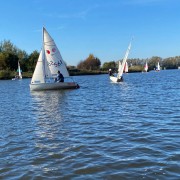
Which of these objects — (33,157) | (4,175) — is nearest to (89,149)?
(33,157)

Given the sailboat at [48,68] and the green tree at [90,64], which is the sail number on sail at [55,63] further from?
the green tree at [90,64]

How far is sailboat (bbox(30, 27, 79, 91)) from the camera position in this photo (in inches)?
Result: 1625

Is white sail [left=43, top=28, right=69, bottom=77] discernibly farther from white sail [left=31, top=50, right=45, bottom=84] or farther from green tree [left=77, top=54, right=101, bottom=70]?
green tree [left=77, top=54, right=101, bottom=70]

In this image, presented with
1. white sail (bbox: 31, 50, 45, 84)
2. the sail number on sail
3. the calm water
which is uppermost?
the sail number on sail

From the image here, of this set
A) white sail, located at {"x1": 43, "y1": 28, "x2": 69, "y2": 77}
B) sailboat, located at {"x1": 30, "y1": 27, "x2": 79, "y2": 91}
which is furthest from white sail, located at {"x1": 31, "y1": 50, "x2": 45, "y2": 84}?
white sail, located at {"x1": 43, "y1": 28, "x2": 69, "y2": 77}

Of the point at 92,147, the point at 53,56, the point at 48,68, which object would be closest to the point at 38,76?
the point at 48,68

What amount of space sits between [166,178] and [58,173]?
2.62 metres

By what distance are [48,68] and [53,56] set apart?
6.29ft

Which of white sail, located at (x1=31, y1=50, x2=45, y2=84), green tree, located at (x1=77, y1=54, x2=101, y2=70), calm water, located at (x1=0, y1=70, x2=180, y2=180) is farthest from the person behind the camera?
green tree, located at (x1=77, y1=54, x2=101, y2=70)

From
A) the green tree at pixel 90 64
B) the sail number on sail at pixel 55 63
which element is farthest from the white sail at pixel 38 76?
the green tree at pixel 90 64

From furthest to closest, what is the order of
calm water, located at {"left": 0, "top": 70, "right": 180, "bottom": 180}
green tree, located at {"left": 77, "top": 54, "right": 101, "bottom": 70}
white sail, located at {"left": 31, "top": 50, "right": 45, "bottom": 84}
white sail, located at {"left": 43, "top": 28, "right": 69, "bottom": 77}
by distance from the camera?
1. green tree, located at {"left": 77, "top": 54, "right": 101, "bottom": 70}
2. white sail, located at {"left": 43, "top": 28, "right": 69, "bottom": 77}
3. white sail, located at {"left": 31, "top": 50, "right": 45, "bottom": 84}
4. calm water, located at {"left": 0, "top": 70, "right": 180, "bottom": 180}

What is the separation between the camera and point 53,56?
147 feet

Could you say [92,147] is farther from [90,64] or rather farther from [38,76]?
[90,64]

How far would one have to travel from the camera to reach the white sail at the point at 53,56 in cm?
4428
